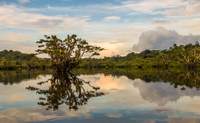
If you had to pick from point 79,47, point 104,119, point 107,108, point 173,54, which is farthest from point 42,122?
point 173,54

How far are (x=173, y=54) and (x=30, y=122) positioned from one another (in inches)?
5034

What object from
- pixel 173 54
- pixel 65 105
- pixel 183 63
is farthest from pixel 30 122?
pixel 173 54

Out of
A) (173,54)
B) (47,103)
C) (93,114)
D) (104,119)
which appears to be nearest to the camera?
(104,119)

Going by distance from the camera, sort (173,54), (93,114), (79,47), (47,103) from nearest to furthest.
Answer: (93,114), (47,103), (79,47), (173,54)

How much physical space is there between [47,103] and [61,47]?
192ft

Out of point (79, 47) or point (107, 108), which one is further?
point (79, 47)

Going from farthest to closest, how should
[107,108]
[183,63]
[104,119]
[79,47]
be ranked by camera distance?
[183,63], [79,47], [107,108], [104,119]

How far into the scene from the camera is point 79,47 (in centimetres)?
8231

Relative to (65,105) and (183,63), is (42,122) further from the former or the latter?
(183,63)

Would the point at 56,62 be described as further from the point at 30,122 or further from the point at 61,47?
the point at 30,122

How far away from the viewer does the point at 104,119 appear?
59.7 feet

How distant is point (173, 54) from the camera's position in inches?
5600

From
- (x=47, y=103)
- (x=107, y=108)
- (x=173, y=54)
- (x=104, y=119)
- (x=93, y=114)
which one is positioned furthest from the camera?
(x=173, y=54)

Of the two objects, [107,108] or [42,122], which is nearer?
[42,122]
